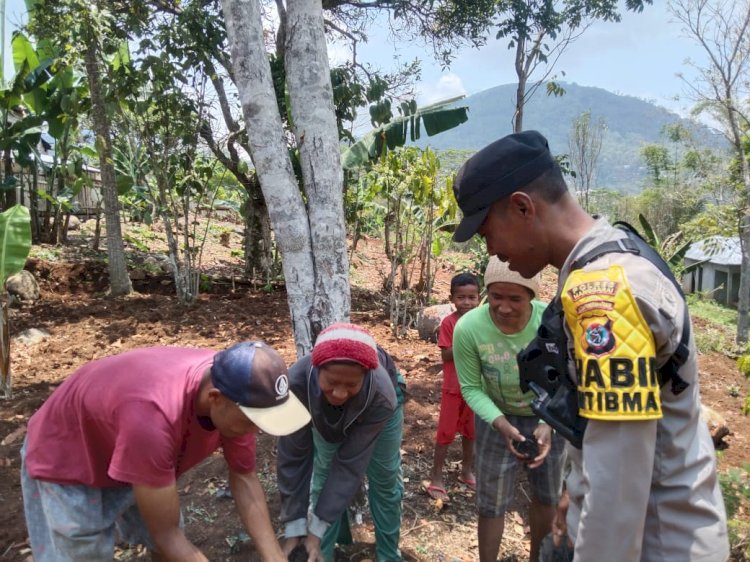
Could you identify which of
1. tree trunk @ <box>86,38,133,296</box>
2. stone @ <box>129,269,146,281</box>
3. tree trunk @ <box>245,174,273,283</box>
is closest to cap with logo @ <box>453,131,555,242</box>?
tree trunk @ <box>86,38,133,296</box>

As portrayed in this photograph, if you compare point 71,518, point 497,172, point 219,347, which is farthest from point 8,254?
point 497,172

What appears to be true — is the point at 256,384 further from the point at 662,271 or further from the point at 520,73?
the point at 520,73

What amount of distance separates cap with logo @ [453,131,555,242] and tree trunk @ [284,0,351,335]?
5.06 ft

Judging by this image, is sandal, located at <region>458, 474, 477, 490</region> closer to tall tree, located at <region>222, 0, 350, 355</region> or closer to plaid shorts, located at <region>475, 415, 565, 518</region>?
plaid shorts, located at <region>475, 415, 565, 518</region>

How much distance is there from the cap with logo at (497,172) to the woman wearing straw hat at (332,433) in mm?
1032

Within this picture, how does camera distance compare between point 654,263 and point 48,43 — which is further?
point 48,43

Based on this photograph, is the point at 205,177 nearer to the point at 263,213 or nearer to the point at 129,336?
the point at 263,213

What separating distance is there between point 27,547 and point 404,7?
341 inches

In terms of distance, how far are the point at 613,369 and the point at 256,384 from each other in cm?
102

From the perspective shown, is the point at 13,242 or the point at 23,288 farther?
the point at 23,288

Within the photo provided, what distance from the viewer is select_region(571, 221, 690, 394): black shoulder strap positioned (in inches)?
44.1

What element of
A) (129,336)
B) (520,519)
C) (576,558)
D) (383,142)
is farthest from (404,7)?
(576,558)

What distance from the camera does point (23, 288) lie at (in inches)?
297

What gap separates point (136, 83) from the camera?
22.2 feet
